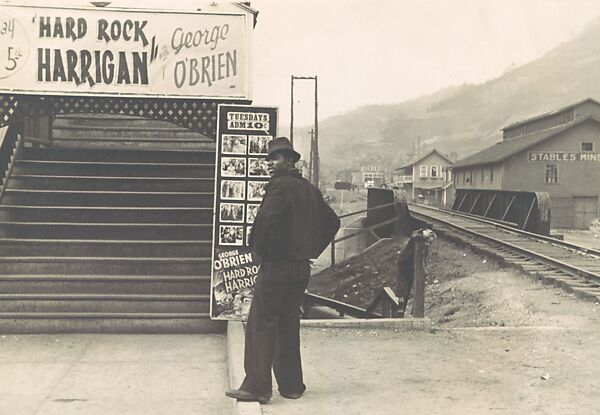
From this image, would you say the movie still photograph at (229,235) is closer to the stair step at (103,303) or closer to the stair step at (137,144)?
the stair step at (103,303)

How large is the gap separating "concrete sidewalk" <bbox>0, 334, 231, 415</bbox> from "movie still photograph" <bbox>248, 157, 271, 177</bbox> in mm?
2053

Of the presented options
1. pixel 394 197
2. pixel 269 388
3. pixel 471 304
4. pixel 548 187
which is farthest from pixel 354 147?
pixel 269 388

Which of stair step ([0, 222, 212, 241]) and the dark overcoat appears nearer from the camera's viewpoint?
the dark overcoat

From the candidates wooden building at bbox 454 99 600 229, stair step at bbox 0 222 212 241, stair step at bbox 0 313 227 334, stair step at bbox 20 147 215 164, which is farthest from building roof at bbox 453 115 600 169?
stair step at bbox 0 313 227 334

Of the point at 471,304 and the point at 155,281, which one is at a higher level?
the point at 155,281

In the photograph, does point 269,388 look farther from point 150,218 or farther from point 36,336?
point 150,218

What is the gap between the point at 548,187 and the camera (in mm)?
42625

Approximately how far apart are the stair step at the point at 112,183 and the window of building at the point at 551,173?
3684 centimetres

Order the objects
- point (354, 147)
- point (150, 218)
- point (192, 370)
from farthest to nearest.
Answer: point (354, 147) → point (150, 218) → point (192, 370)

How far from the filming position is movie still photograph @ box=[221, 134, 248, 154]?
7.86m

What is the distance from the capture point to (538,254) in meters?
14.6

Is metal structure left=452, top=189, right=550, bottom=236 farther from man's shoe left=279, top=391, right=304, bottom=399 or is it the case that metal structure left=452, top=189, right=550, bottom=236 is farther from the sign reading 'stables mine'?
man's shoe left=279, top=391, right=304, bottom=399

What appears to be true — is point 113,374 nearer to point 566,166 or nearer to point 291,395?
point 291,395

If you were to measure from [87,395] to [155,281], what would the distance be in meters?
3.13
